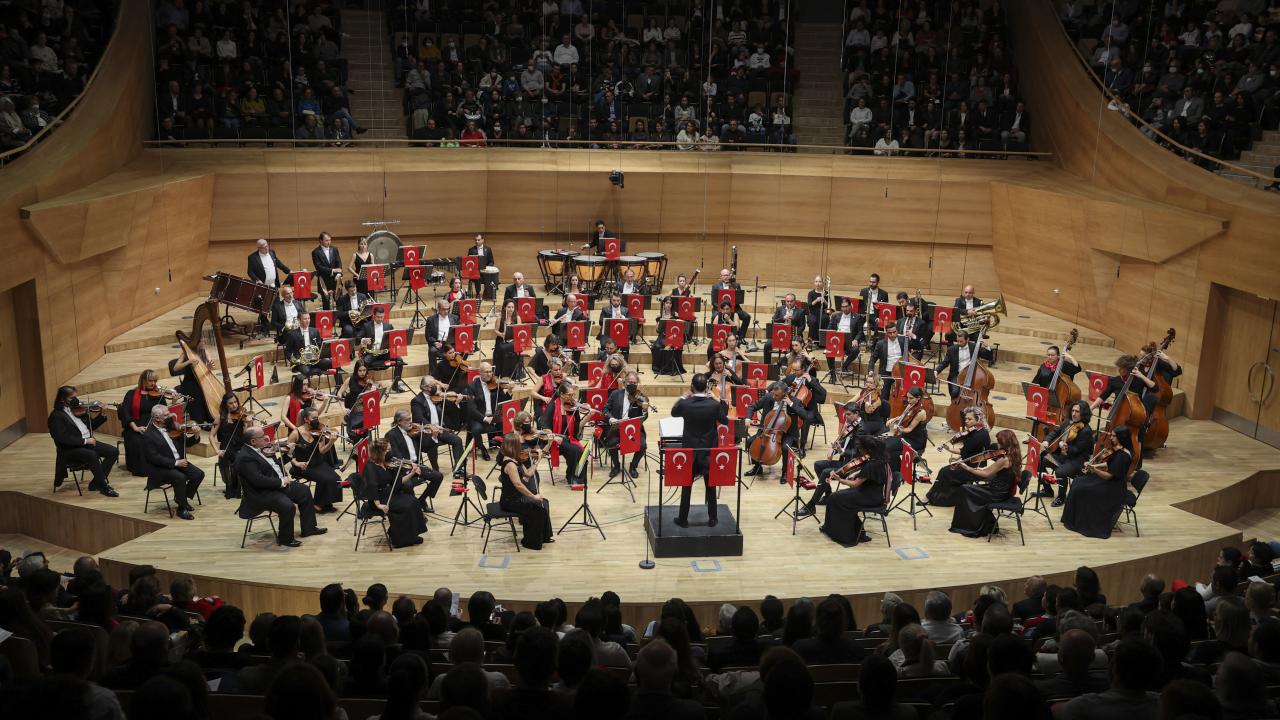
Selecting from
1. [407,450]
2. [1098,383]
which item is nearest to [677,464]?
[407,450]

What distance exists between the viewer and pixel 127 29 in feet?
53.5

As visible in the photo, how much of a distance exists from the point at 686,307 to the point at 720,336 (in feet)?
3.90

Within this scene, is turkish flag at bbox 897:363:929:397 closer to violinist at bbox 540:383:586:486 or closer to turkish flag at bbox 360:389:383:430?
violinist at bbox 540:383:586:486

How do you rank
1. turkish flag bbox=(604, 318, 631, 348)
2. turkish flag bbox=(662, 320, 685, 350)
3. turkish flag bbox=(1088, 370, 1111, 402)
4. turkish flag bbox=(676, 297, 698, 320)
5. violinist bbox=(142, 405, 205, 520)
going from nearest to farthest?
violinist bbox=(142, 405, 205, 520)
turkish flag bbox=(1088, 370, 1111, 402)
turkish flag bbox=(604, 318, 631, 348)
turkish flag bbox=(662, 320, 685, 350)
turkish flag bbox=(676, 297, 698, 320)

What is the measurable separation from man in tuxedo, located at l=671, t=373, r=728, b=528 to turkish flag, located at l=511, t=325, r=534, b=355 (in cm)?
394

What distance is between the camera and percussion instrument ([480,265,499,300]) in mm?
16953

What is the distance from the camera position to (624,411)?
11969mm

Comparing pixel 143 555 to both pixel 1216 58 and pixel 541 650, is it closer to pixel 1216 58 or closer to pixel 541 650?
pixel 541 650

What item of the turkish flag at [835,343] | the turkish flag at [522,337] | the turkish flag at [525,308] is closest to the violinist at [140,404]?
the turkish flag at [522,337]

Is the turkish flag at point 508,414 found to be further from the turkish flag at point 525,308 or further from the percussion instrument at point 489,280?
the percussion instrument at point 489,280

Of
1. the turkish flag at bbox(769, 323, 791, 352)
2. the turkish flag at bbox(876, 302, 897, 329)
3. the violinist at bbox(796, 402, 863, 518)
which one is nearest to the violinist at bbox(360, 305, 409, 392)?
the turkish flag at bbox(769, 323, 791, 352)

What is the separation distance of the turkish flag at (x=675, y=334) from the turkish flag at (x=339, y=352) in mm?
4131

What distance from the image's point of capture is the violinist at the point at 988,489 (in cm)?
1030

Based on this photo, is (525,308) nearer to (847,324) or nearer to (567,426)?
(567,426)
